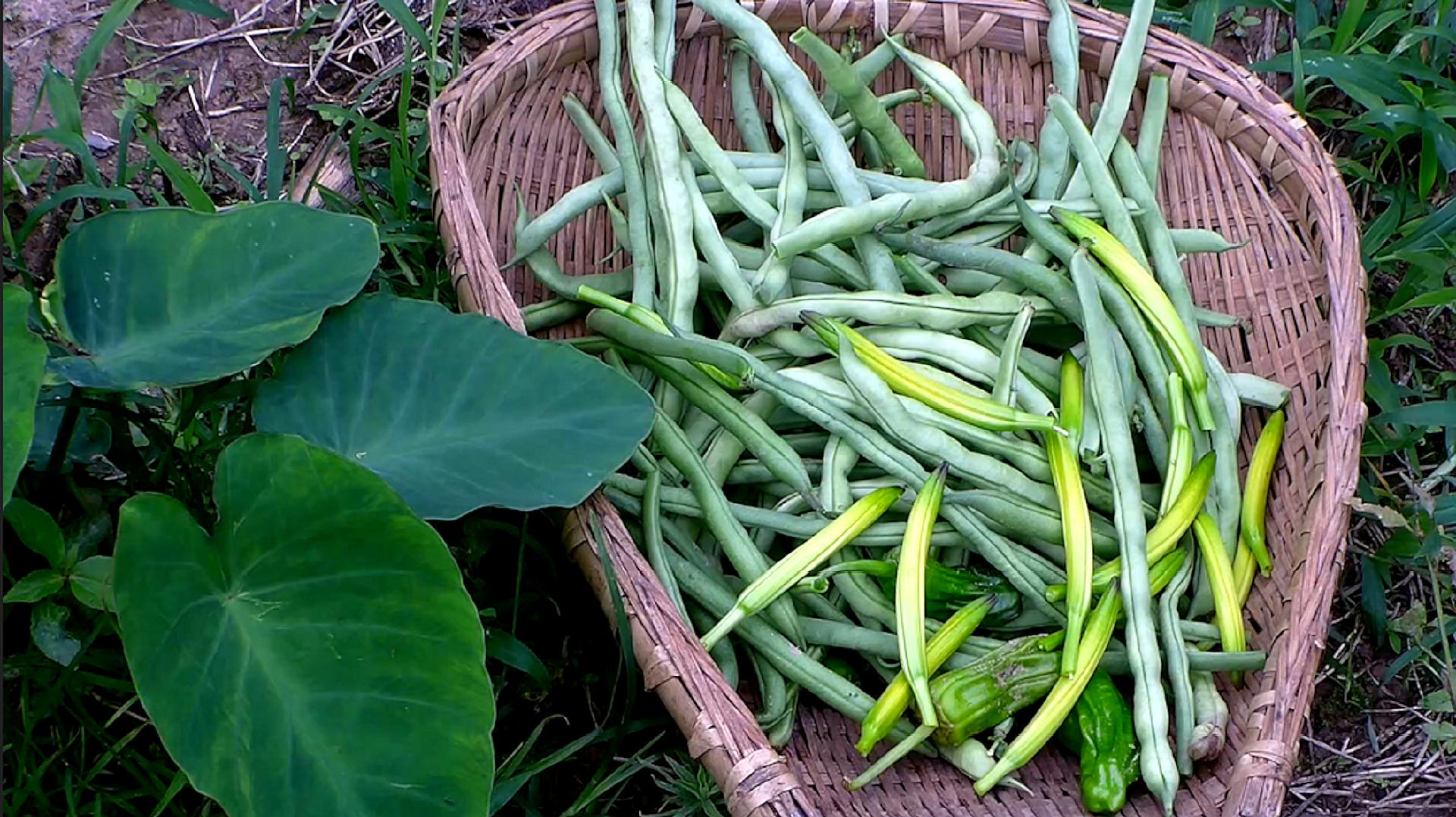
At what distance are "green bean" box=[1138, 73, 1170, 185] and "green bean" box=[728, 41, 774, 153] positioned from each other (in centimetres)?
44

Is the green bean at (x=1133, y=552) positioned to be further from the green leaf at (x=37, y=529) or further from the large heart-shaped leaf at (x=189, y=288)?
the green leaf at (x=37, y=529)

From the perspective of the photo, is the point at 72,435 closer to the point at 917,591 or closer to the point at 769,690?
the point at 769,690

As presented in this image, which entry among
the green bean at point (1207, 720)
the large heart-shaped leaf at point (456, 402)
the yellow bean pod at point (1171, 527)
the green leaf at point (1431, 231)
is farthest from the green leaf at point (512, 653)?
the green leaf at point (1431, 231)

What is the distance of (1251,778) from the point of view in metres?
1.07

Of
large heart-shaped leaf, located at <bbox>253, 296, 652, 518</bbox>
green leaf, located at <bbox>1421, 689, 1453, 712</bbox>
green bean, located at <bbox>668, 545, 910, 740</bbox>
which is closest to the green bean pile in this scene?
green bean, located at <bbox>668, 545, 910, 740</bbox>

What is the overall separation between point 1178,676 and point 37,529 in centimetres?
101

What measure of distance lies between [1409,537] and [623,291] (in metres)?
0.95

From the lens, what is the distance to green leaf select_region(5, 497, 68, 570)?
107cm

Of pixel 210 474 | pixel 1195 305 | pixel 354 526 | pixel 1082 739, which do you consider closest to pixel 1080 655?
pixel 1082 739

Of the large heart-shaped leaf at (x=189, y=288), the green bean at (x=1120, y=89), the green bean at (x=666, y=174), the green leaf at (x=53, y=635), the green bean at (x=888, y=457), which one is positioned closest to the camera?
the large heart-shaped leaf at (x=189, y=288)

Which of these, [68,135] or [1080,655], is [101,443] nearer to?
[68,135]

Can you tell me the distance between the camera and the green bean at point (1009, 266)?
1.34 meters

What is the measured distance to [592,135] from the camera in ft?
4.85

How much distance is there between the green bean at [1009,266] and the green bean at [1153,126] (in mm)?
237
